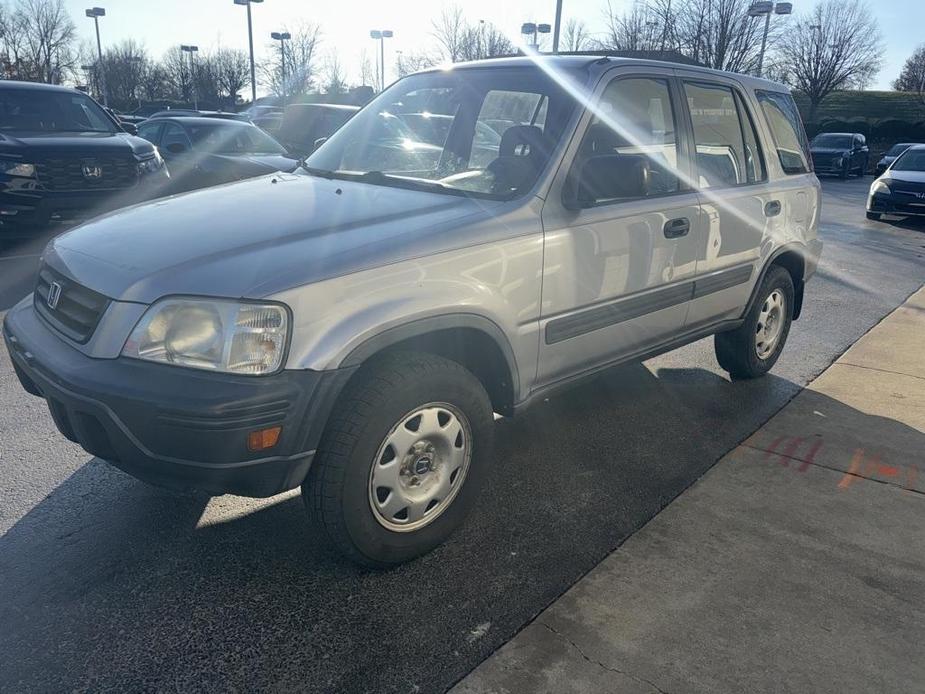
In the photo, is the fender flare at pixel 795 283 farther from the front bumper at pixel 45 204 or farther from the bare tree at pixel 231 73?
the bare tree at pixel 231 73

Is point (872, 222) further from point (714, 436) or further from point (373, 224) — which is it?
point (373, 224)

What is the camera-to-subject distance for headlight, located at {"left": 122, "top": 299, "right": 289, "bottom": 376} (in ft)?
7.80

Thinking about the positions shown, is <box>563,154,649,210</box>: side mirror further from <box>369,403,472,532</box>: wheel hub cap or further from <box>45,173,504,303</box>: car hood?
<box>369,403,472,532</box>: wheel hub cap

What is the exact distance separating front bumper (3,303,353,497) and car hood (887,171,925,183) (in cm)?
1474

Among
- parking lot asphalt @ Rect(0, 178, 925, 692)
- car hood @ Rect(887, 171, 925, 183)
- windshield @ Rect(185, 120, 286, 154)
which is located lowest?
parking lot asphalt @ Rect(0, 178, 925, 692)

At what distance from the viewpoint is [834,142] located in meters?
26.0

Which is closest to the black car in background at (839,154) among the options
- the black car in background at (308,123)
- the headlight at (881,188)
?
the headlight at (881,188)

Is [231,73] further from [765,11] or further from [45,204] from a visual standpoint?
[45,204]

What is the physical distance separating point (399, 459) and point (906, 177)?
48.3ft

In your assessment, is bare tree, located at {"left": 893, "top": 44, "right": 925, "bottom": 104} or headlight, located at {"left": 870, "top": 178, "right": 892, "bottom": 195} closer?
headlight, located at {"left": 870, "top": 178, "right": 892, "bottom": 195}

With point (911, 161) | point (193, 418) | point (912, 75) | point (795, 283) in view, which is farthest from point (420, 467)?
point (912, 75)

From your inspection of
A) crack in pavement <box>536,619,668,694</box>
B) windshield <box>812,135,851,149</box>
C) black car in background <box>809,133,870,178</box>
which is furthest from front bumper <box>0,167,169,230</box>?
windshield <box>812,135,851,149</box>

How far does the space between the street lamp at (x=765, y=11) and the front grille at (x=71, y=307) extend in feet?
98.1

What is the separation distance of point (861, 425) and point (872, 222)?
1201 cm
